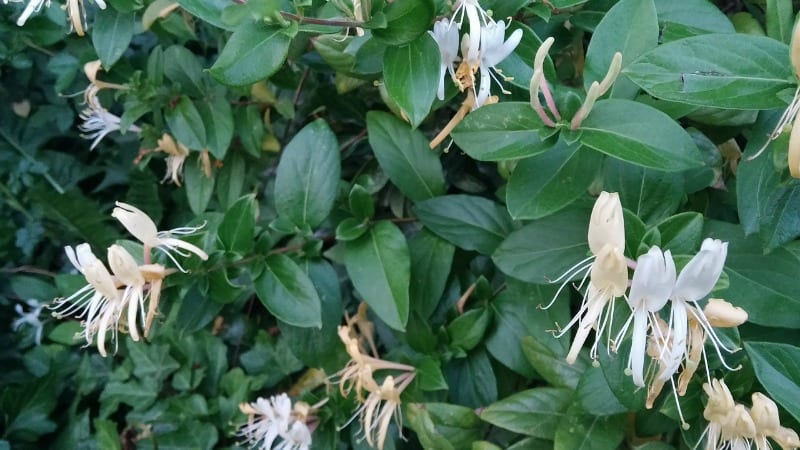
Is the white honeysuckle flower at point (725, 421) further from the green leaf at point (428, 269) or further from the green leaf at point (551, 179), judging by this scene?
the green leaf at point (428, 269)

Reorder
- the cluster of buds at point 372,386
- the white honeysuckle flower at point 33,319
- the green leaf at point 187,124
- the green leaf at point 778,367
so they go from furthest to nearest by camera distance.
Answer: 1. the white honeysuckle flower at point 33,319
2. the green leaf at point 187,124
3. the cluster of buds at point 372,386
4. the green leaf at point 778,367

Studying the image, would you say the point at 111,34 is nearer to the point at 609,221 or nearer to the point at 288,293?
the point at 288,293

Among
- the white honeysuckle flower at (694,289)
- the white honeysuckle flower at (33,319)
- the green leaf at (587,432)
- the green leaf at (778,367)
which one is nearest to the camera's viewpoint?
the white honeysuckle flower at (694,289)

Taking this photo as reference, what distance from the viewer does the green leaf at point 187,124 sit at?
38.5 inches

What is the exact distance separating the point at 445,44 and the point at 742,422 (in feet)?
1.36

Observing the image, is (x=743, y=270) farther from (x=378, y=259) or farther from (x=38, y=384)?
(x=38, y=384)

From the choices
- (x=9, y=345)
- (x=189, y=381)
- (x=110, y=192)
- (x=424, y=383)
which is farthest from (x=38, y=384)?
(x=424, y=383)

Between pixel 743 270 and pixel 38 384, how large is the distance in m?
1.18

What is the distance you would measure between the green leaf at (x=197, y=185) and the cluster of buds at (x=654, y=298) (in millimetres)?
699

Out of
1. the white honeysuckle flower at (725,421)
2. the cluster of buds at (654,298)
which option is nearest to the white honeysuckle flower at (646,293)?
the cluster of buds at (654,298)

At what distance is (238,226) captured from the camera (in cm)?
77

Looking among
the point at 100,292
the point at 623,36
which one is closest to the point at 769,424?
the point at 623,36

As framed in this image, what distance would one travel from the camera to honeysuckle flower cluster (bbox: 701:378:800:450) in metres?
0.54

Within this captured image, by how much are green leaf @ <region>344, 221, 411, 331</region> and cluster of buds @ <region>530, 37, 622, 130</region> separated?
254 millimetres
